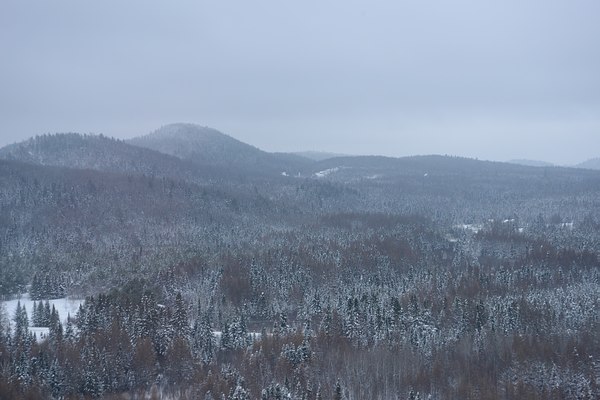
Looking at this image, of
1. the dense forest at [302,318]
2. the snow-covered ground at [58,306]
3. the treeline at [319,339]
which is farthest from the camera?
the snow-covered ground at [58,306]

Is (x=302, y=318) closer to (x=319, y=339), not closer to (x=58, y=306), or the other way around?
(x=319, y=339)

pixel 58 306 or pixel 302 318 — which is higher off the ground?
pixel 58 306

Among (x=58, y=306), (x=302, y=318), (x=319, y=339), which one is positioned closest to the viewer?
(x=319, y=339)

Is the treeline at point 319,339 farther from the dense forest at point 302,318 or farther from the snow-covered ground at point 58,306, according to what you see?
the snow-covered ground at point 58,306

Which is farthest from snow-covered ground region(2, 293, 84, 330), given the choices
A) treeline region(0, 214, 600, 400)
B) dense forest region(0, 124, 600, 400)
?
treeline region(0, 214, 600, 400)

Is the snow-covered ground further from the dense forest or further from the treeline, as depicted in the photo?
the treeline

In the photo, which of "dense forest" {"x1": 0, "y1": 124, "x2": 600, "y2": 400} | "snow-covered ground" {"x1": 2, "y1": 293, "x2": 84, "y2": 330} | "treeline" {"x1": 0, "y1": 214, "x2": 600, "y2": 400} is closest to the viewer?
"treeline" {"x1": 0, "y1": 214, "x2": 600, "y2": 400}

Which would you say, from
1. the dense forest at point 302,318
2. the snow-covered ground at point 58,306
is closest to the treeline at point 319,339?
the dense forest at point 302,318

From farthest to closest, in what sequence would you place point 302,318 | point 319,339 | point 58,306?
point 58,306 < point 302,318 < point 319,339

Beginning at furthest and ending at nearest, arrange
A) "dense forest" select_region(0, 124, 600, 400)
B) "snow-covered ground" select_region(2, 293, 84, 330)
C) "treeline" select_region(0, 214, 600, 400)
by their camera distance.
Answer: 1. "snow-covered ground" select_region(2, 293, 84, 330)
2. "dense forest" select_region(0, 124, 600, 400)
3. "treeline" select_region(0, 214, 600, 400)

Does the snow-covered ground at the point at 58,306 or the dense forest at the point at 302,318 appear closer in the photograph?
the dense forest at the point at 302,318

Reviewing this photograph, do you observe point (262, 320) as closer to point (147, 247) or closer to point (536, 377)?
point (536, 377)

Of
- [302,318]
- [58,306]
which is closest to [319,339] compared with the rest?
[302,318]

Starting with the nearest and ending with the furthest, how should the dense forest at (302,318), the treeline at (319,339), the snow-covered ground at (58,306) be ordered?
the treeline at (319,339) < the dense forest at (302,318) < the snow-covered ground at (58,306)
